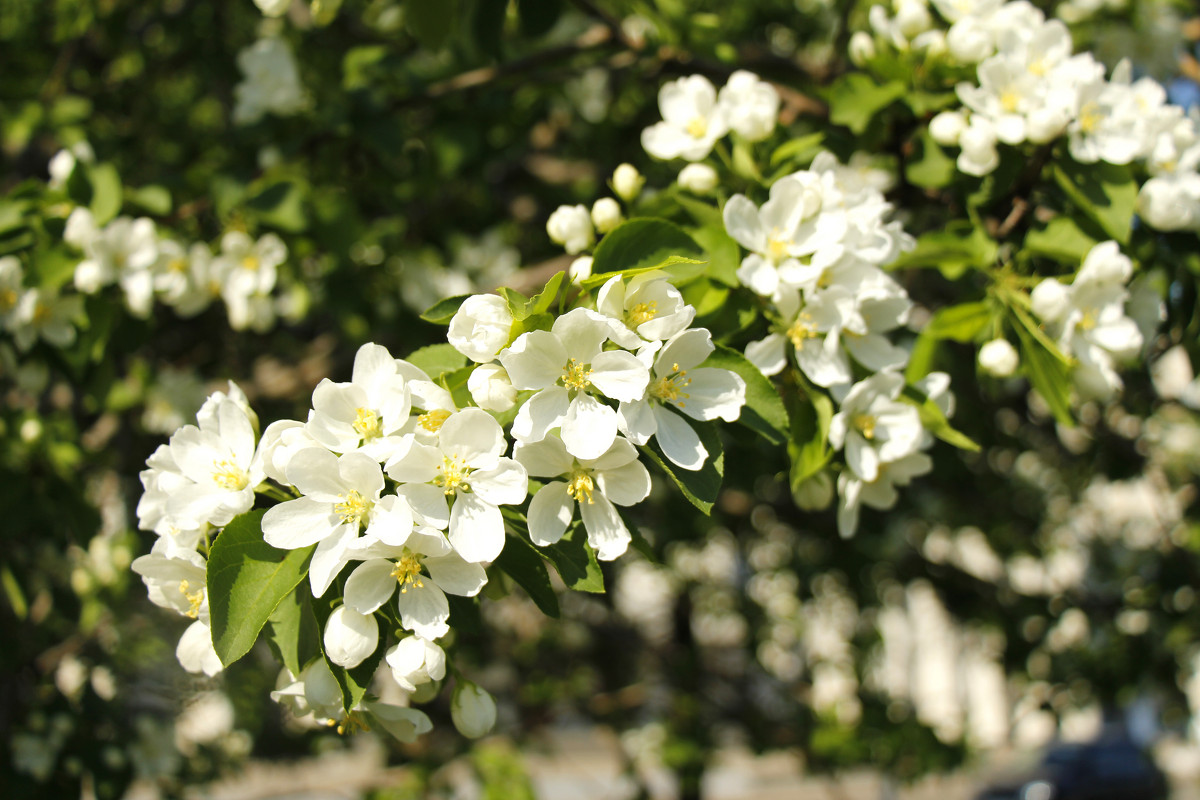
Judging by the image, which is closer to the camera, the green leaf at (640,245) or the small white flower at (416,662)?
the small white flower at (416,662)

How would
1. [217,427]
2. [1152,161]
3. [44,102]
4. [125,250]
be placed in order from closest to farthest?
[217,427]
[1152,161]
[125,250]
[44,102]

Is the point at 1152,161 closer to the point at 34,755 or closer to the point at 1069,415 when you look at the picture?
the point at 1069,415

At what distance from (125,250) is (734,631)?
4853mm

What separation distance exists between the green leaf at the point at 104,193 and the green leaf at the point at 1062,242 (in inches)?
89.8

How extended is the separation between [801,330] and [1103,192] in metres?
0.80

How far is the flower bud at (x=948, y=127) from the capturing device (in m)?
1.86

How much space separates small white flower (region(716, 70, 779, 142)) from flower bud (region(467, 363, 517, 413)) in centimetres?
92

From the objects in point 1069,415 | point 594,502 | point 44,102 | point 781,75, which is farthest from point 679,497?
point 44,102

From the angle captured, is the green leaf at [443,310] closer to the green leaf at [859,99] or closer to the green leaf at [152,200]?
the green leaf at [859,99]

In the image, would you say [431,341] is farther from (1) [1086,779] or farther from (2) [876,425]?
(1) [1086,779]

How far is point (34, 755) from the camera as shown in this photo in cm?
280

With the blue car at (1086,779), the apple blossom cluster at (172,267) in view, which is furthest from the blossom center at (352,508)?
the blue car at (1086,779)

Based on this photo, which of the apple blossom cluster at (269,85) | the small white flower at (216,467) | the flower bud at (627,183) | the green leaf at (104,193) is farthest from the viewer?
the apple blossom cluster at (269,85)

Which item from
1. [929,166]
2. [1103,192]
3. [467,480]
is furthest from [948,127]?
[467,480]
